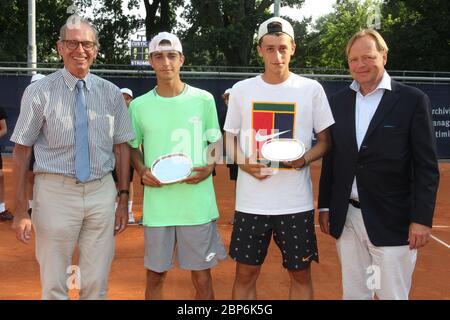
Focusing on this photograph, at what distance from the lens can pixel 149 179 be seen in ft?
11.9

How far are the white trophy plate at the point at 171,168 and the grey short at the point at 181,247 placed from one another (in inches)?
15.3

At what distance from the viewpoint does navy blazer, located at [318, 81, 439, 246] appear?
324 centimetres

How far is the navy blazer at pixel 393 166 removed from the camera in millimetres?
3244

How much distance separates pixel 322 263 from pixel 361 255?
8.51 feet

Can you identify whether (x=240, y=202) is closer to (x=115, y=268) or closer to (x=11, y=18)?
(x=115, y=268)

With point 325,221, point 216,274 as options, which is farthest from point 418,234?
point 216,274

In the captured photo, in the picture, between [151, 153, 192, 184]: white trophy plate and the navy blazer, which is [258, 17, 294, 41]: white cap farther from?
[151, 153, 192, 184]: white trophy plate

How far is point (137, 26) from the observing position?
1237 inches

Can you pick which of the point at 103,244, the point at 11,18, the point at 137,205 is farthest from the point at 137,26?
the point at 103,244

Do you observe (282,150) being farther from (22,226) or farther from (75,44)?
(22,226)

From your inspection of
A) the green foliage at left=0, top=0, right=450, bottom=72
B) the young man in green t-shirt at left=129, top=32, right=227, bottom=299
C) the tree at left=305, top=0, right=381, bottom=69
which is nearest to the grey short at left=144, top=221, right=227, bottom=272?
the young man in green t-shirt at left=129, top=32, right=227, bottom=299

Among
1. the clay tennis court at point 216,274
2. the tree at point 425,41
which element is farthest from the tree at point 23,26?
the clay tennis court at point 216,274

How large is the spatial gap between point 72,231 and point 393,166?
2.01m

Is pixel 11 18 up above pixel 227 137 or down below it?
above
